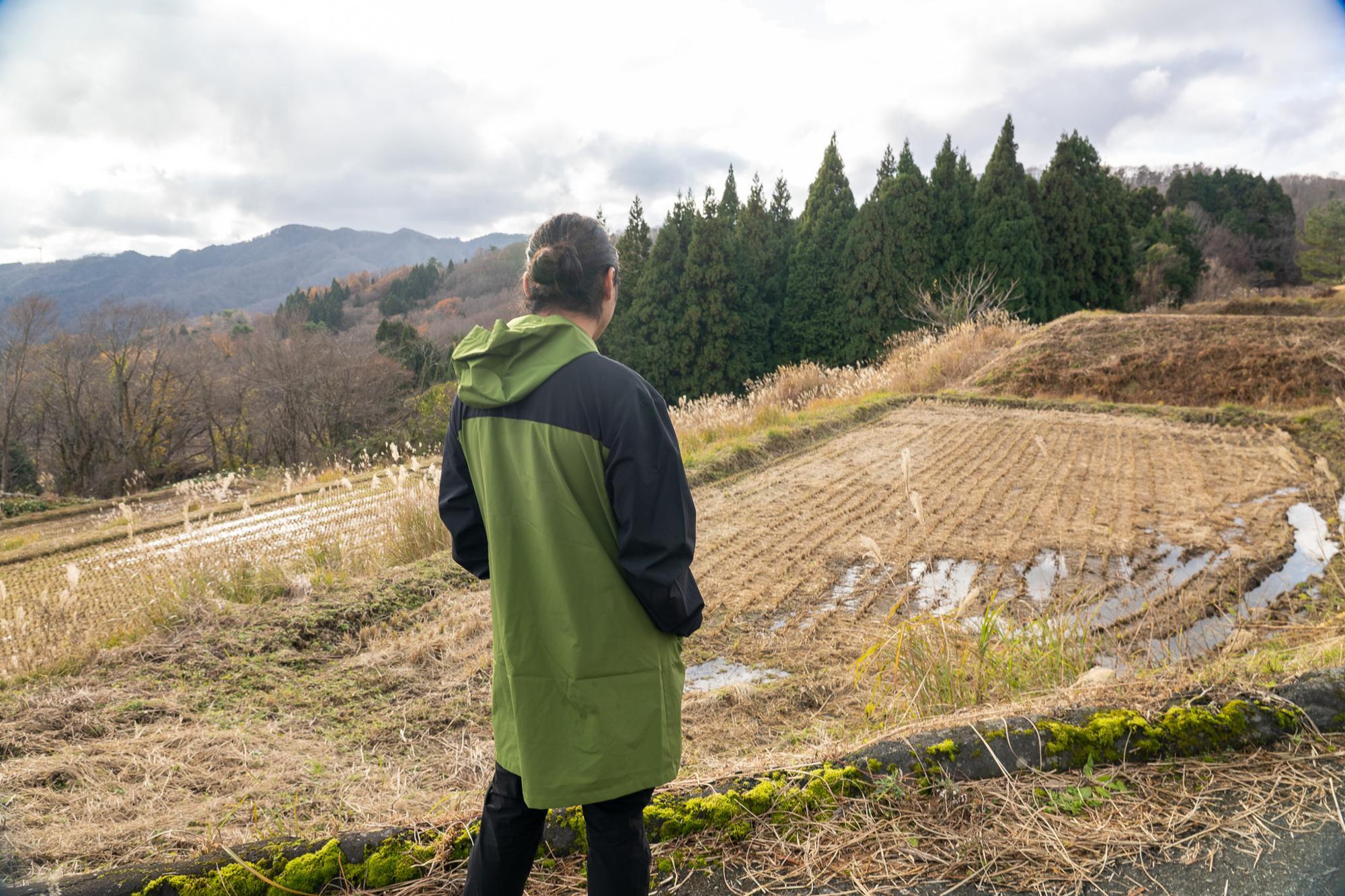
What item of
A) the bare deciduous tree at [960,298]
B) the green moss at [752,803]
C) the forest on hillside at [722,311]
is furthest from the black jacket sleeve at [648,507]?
the forest on hillside at [722,311]

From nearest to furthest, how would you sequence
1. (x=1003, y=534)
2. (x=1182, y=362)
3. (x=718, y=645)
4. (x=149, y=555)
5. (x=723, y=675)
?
(x=723, y=675) < (x=718, y=645) < (x=1003, y=534) < (x=149, y=555) < (x=1182, y=362)

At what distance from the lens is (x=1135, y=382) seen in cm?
1223

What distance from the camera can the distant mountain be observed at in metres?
16.5

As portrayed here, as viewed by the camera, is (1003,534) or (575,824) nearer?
(575,824)

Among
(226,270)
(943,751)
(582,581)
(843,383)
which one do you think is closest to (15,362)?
(843,383)

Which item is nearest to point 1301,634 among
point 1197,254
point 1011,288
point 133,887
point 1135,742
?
point 1135,742

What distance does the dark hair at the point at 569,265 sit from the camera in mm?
1503

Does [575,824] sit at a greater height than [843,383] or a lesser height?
lesser

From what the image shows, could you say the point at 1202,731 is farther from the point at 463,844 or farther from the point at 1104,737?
the point at 463,844

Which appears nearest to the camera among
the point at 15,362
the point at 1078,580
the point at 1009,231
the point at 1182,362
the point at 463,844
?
the point at 463,844

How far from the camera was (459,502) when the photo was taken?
1.63m

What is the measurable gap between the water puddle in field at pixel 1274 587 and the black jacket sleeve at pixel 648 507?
2.39 meters

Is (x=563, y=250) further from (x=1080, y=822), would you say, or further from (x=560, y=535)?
(x=1080, y=822)

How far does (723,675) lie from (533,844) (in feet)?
7.87
